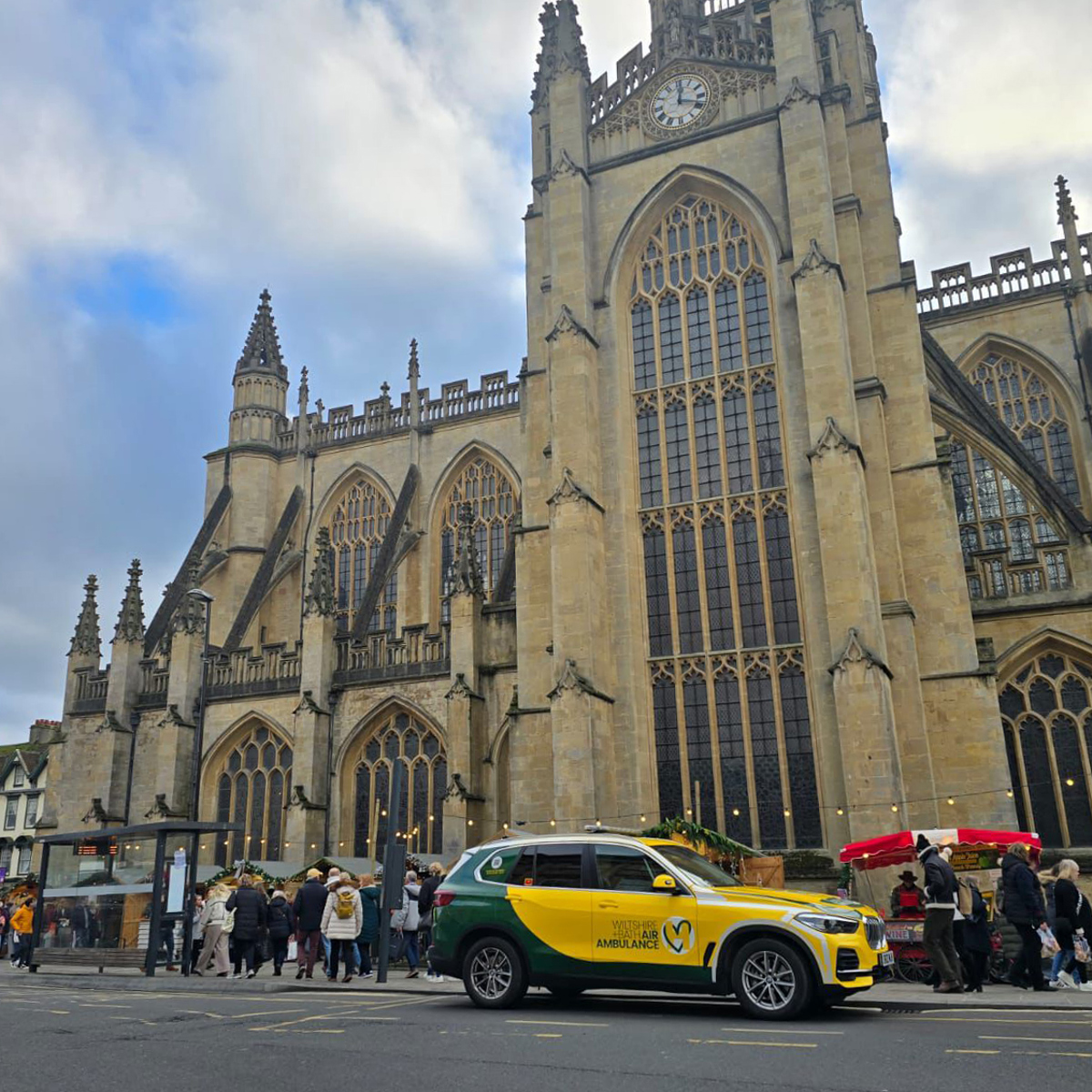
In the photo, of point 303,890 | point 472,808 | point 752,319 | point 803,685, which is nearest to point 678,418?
point 752,319

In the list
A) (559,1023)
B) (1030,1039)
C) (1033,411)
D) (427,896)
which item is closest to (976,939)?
(1030,1039)

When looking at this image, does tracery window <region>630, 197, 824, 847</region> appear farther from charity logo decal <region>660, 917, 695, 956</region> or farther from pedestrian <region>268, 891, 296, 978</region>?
charity logo decal <region>660, 917, 695, 956</region>

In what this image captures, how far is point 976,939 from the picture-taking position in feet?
39.1

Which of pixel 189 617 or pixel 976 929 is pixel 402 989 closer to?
pixel 976 929

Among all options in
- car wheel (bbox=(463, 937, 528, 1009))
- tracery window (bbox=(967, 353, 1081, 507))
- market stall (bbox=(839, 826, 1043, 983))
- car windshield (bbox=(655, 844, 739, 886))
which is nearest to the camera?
car windshield (bbox=(655, 844, 739, 886))

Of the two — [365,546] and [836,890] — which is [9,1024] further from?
[365,546]

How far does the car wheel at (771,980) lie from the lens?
8883 mm

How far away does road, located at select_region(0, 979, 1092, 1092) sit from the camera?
6414 mm

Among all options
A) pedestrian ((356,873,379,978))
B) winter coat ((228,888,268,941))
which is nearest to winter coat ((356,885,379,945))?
pedestrian ((356,873,379,978))

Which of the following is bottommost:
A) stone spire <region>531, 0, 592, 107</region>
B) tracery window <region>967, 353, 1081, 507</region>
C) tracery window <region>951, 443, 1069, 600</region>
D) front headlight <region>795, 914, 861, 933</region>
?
front headlight <region>795, 914, 861, 933</region>

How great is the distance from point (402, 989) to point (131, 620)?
22486mm

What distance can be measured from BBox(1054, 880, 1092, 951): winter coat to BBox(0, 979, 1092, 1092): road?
221 cm

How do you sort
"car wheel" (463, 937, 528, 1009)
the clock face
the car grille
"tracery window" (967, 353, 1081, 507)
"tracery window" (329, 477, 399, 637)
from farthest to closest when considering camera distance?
"tracery window" (329, 477, 399, 637)
"tracery window" (967, 353, 1081, 507)
the clock face
"car wheel" (463, 937, 528, 1009)
the car grille

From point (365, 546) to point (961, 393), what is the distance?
821 inches
